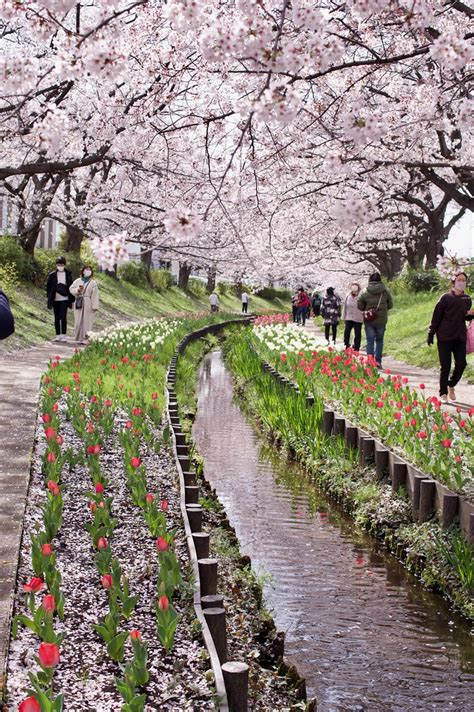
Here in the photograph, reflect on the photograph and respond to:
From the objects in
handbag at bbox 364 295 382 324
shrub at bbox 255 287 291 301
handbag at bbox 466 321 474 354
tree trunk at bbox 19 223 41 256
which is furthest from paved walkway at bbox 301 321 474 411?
shrub at bbox 255 287 291 301

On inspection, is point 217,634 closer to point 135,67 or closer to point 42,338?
point 135,67

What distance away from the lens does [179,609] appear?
149 inches

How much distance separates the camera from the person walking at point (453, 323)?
9711mm

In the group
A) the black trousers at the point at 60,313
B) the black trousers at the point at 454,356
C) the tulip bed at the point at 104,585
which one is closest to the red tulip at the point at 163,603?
the tulip bed at the point at 104,585

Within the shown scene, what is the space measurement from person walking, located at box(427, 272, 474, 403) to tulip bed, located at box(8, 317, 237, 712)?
13.4 ft

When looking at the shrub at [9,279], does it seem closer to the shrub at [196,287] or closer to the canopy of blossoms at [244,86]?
the canopy of blossoms at [244,86]

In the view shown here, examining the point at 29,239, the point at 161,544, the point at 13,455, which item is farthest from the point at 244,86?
the point at 29,239

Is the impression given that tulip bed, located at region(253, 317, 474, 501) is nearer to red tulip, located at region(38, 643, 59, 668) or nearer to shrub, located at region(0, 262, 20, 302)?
red tulip, located at region(38, 643, 59, 668)

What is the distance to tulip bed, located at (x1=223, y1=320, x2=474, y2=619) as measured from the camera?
548cm

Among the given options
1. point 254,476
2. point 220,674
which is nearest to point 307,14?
point 220,674

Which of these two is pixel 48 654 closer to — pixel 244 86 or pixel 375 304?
pixel 244 86

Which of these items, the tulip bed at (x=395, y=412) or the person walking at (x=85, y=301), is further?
the person walking at (x=85, y=301)

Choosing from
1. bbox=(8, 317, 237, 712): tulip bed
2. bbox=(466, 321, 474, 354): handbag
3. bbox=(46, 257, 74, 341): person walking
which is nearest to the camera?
bbox=(8, 317, 237, 712): tulip bed

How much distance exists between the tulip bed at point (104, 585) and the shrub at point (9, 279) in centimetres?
1187
